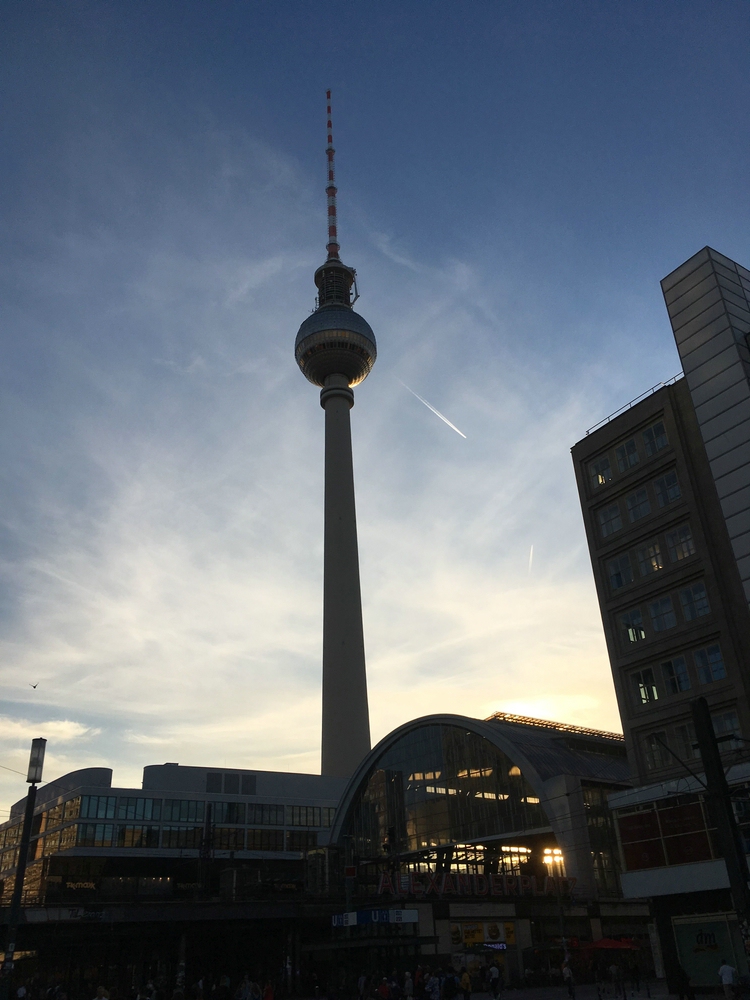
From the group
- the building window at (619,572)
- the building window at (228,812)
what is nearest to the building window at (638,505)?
the building window at (619,572)

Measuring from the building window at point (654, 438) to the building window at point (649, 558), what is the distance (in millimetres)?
5610

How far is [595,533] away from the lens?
51.5 meters

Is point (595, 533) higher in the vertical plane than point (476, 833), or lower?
higher

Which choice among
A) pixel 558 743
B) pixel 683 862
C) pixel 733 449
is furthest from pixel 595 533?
pixel 558 743

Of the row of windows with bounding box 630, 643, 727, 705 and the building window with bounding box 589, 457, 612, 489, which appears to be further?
the building window with bounding box 589, 457, 612, 489

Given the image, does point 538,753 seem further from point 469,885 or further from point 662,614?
point 662,614

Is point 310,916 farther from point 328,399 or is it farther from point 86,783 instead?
point 328,399

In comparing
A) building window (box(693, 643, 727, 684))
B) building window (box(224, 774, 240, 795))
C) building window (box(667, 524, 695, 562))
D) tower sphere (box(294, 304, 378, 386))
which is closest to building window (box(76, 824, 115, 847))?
building window (box(224, 774, 240, 795))

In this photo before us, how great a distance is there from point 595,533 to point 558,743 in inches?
965

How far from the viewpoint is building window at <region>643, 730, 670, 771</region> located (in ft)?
143

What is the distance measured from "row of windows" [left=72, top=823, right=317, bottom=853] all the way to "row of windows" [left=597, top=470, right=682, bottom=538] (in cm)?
5989

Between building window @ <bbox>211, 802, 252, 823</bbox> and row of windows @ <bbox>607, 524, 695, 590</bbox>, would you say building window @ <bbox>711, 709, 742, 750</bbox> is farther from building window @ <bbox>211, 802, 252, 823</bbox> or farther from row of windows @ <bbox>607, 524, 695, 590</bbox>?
building window @ <bbox>211, 802, 252, 823</bbox>

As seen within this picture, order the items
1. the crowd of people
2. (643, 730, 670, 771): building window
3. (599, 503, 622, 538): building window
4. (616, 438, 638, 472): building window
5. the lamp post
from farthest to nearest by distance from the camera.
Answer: (599, 503, 622, 538): building window, (616, 438, 638, 472): building window, (643, 730, 670, 771): building window, the crowd of people, the lamp post

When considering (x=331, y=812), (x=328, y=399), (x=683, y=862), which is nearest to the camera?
(x=683, y=862)
